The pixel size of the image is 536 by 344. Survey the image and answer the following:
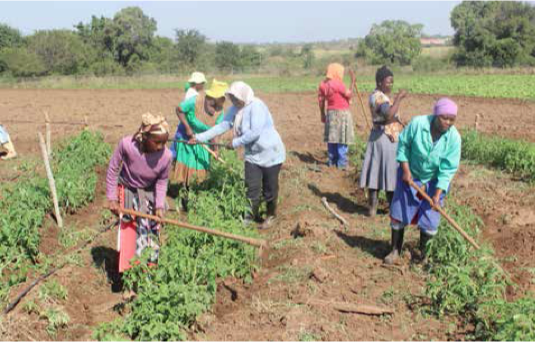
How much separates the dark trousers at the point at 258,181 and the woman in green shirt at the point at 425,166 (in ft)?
4.90

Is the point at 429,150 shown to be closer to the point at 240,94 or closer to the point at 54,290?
the point at 240,94

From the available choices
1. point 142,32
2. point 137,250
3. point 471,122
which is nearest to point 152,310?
point 137,250

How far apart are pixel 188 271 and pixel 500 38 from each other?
1615 inches

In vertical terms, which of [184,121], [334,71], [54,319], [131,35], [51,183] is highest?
[131,35]

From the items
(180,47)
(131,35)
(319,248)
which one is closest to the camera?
(319,248)

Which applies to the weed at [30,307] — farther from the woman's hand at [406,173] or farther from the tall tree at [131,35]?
the tall tree at [131,35]

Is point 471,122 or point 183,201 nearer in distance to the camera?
point 183,201

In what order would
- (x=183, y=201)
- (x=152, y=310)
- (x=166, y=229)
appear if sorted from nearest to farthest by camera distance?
(x=152, y=310)
(x=166, y=229)
(x=183, y=201)

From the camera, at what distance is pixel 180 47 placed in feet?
146

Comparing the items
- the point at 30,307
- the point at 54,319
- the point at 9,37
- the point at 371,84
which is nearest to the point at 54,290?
the point at 30,307

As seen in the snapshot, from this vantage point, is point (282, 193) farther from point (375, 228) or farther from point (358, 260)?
point (358, 260)

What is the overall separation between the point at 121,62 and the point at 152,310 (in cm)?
3993

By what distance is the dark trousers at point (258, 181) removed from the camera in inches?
221

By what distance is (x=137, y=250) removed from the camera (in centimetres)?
455
